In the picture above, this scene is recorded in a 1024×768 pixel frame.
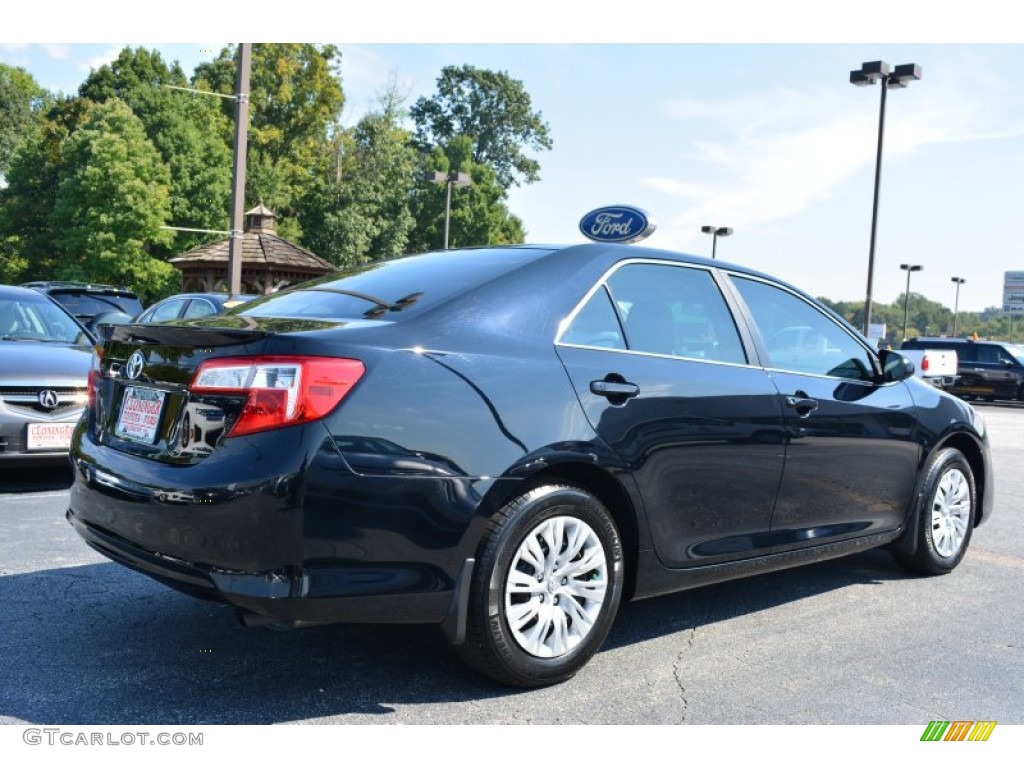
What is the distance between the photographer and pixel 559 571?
3461mm

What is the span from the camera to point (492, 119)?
7631cm

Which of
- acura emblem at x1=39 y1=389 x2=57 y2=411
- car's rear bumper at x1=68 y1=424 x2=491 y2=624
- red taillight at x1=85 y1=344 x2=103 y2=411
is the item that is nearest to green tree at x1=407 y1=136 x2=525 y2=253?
acura emblem at x1=39 y1=389 x2=57 y2=411

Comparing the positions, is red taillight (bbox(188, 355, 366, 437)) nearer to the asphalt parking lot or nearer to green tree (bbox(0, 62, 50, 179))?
the asphalt parking lot

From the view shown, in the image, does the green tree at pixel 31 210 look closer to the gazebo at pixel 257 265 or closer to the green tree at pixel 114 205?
the green tree at pixel 114 205

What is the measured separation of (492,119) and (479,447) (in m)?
75.9

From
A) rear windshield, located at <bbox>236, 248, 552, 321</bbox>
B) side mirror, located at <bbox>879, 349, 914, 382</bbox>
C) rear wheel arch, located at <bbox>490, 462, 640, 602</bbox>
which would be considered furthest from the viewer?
side mirror, located at <bbox>879, 349, 914, 382</bbox>

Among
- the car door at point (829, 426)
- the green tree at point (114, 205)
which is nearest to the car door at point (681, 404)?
the car door at point (829, 426)

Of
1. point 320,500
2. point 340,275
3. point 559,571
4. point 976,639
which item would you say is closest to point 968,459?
point 976,639

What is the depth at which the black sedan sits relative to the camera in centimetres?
299

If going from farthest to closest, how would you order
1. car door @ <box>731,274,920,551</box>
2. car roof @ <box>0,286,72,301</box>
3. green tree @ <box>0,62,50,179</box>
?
green tree @ <box>0,62,50,179</box> → car roof @ <box>0,286,72,301</box> → car door @ <box>731,274,920,551</box>

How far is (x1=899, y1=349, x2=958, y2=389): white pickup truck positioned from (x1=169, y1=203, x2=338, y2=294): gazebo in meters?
15.5

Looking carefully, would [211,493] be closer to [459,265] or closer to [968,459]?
[459,265]

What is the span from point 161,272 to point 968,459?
4423 centimetres

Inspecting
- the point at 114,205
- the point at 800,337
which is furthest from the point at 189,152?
the point at 800,337
